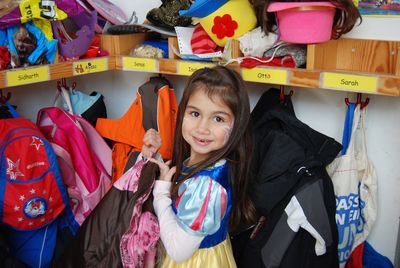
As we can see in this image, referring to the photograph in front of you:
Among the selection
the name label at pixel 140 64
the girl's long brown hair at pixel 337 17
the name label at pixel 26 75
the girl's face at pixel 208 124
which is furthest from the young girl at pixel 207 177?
the name label at pixel 26 75

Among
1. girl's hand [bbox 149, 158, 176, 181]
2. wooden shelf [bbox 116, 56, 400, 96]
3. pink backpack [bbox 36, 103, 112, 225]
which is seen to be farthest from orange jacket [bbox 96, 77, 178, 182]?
girl's hand [bbox 149, 158, 176, 181]

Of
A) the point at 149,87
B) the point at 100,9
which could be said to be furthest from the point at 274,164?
the point at 100,9

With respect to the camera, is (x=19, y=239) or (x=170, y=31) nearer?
(x=19, y=239)

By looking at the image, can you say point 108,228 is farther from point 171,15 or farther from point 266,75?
point 171,15

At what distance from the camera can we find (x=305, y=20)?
1.16m

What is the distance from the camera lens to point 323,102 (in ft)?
4.94

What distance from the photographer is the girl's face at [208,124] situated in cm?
112

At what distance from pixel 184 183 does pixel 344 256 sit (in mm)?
673

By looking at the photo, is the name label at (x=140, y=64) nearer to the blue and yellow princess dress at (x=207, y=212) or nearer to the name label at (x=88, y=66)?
the name label at (x=88, y=66)

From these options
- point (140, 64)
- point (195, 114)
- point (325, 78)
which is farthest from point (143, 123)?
point (325, 78)

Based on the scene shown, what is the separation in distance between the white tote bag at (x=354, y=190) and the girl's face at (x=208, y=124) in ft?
1.52

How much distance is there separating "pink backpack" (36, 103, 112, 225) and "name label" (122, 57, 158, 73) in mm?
268

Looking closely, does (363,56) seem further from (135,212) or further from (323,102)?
(135,212)

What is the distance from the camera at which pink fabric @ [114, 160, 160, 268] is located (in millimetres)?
1136
